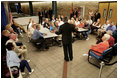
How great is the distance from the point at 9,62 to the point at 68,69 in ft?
5.65

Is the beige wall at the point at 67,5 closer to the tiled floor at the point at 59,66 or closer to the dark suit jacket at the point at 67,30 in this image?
the tiled floor at the point at 59,66

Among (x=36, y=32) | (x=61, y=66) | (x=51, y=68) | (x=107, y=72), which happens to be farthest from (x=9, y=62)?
(x=107, y=72)

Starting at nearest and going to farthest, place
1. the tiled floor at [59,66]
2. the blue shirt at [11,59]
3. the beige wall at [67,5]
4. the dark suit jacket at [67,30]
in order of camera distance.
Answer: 1. the blue shirt at [11,59]
2. the tiled floor at [59,66]
3. the dark suit jacket at [67,30]
4. the beige wall at [67,5]

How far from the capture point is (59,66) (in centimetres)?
332

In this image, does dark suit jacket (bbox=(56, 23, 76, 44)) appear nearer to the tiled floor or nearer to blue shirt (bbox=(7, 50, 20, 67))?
the tiled floor

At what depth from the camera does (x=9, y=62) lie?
2396 mm

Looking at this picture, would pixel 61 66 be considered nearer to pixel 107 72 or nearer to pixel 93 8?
pixel 107 72

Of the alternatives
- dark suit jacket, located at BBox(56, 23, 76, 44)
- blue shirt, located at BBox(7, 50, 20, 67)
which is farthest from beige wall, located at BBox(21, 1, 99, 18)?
blue shirt, located at BBox(7, 50, 20, 67)

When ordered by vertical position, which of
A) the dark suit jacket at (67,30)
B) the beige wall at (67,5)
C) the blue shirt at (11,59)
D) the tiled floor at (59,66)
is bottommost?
the tiled floor at (59,66)

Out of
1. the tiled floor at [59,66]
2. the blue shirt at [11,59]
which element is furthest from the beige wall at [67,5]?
the blue shirt at [11,59]

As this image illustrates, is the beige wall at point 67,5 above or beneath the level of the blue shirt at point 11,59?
above

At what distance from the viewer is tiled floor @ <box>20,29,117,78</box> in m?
2.94

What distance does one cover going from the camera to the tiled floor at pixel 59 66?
2942mm

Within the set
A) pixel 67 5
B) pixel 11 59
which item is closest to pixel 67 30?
pixel 11 59
